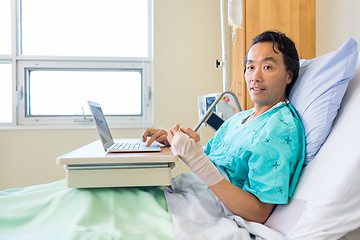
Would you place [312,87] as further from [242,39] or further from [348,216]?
[242,39]

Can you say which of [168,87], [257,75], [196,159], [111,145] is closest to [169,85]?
[168,87]

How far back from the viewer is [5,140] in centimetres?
243

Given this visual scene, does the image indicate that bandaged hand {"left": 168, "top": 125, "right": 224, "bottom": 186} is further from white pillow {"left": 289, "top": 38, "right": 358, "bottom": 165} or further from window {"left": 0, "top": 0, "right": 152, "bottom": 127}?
Answer: window {"left": 0, "top": 0, "right": 152, "bottom": 127}

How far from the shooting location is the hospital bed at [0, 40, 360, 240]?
2.38 feet

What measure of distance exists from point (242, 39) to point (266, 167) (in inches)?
50.8

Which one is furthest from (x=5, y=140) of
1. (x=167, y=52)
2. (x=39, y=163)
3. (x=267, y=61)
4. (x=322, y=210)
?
(x=322, y=210)

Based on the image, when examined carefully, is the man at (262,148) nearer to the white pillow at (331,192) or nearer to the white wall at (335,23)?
the white pillow at (331,192)

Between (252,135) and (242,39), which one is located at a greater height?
Result: (242,39)

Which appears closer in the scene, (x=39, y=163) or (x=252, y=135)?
(x=252, y=135)

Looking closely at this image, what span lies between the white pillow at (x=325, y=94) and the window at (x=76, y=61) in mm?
1798

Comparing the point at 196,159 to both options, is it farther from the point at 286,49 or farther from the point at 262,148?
the point at 286,49

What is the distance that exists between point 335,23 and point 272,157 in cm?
149

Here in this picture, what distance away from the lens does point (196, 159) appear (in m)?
0.93

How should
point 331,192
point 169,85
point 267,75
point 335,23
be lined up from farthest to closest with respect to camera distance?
point 169,85
point 335,23
point 267,75
point 331,192
